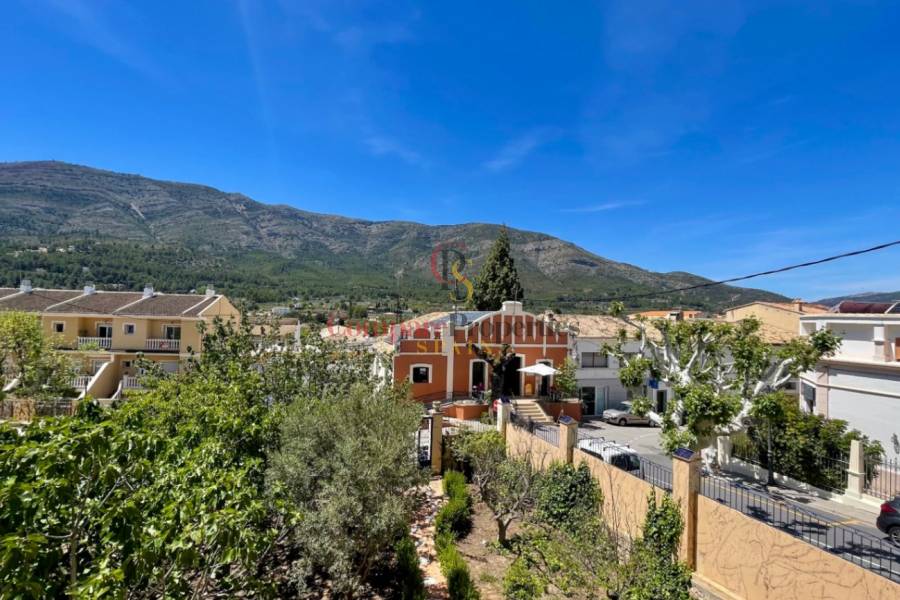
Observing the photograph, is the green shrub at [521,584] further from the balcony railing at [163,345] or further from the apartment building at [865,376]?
the balcony railing at [163,345]

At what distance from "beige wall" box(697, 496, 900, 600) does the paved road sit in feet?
1.27

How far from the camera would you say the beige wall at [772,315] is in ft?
111

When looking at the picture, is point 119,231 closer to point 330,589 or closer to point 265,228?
point 265,228

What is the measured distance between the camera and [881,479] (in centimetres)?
1559

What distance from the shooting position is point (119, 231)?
117688mm

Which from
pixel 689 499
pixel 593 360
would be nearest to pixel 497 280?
pixel 593 360

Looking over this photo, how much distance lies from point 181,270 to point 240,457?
86.1 meters

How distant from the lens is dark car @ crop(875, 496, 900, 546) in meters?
11.6

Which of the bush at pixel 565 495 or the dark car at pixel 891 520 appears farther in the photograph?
the bush at pixel 565 495

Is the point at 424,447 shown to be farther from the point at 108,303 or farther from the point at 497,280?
the point at 108,303

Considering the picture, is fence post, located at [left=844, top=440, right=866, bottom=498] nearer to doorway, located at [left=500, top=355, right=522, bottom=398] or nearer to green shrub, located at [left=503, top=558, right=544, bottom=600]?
green shrub, located at [left=503, top=558, right=544, bottom=600]

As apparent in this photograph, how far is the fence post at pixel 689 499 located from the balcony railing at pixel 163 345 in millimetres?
32756

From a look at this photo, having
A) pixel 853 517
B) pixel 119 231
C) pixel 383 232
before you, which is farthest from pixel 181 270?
pixel 853 517

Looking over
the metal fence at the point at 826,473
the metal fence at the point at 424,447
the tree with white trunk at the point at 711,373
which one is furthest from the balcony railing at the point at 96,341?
the metal fence at the point at 826,473
